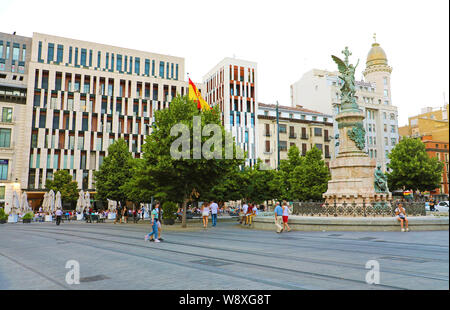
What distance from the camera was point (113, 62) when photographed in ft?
203

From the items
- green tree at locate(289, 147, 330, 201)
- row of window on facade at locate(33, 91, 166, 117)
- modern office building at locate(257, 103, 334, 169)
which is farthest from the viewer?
modern office building at locate(257, 103, 334, 169)

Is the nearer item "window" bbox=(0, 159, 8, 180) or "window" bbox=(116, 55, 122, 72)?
"window" bbox=(0, 159, 8, 180)

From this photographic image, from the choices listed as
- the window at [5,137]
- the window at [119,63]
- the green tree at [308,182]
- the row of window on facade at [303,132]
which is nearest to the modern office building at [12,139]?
the window at [5,137]

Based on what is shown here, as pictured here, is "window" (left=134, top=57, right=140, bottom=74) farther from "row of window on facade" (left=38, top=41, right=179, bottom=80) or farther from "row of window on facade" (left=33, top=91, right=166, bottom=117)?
"row of window on facade" (left=33, top=91, right=166, bottom=117)

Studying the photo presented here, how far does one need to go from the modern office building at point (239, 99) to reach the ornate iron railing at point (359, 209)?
149 feet

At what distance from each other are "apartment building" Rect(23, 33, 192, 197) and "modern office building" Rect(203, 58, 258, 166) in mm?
8673

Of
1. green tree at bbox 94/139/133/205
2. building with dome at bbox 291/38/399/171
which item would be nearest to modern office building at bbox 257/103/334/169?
building with dome at bbox 291/38/399/171

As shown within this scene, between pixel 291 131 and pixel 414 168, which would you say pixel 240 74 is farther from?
pixel 414 168

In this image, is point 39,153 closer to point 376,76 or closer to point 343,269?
point 343,269

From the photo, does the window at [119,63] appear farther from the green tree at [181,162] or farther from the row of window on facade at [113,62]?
the green tree at [181,162]

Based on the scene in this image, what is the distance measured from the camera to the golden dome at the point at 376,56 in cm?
7538

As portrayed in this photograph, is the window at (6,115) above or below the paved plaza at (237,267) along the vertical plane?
above

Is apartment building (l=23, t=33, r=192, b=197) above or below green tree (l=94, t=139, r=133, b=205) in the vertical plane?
above

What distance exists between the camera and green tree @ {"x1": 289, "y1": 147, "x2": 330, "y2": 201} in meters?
44.6
